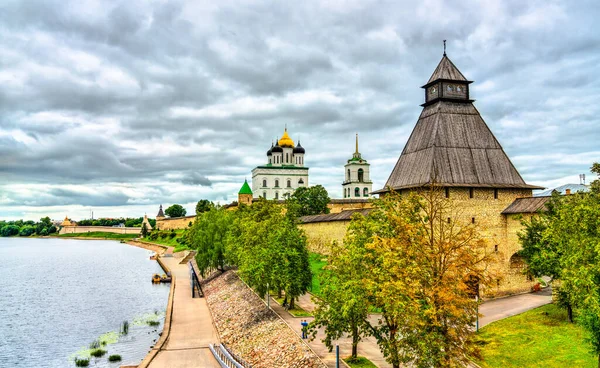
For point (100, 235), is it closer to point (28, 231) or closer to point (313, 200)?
point (28, 231)

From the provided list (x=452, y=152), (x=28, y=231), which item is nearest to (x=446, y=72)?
(x=452, y=152)

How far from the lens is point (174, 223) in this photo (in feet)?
390

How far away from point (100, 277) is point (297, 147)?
67.8m

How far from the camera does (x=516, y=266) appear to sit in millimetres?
28141

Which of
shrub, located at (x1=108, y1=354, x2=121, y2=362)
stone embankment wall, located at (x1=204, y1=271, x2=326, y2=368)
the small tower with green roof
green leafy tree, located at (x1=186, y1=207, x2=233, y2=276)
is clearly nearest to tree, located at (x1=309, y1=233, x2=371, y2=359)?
stone embankment wall, located at (x1=204, y1=271, x2=326, y2=368)

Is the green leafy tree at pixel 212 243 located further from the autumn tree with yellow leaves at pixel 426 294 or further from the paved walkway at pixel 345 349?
the autumn tree with yellow leaves at pixel 426 294

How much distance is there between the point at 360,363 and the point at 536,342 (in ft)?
22.7

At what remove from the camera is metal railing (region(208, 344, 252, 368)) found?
1895cm

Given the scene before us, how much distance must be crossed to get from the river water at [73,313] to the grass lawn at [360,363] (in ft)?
34.9

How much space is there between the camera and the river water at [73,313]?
24.4 metres

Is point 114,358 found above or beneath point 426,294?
beneath

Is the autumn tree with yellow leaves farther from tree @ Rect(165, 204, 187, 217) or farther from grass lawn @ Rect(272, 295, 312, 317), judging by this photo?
tree @ Rect(165, 204, 187, 217)

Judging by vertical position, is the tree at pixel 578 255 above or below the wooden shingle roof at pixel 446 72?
below

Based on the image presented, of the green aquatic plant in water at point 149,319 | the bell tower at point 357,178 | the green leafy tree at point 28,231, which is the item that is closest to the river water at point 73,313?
the green aquatic plant in water at point 149,319
